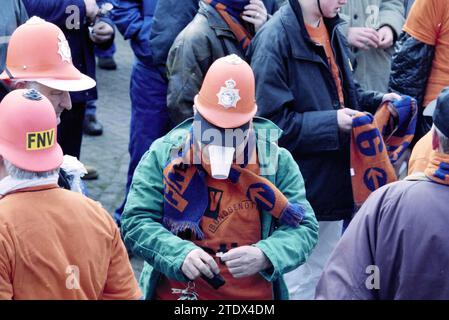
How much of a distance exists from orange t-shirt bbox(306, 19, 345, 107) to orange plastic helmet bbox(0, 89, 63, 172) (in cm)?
205

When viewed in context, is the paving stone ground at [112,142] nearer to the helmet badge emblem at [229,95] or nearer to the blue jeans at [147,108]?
the blue jeans at [147,108]

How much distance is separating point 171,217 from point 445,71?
8.53 ft

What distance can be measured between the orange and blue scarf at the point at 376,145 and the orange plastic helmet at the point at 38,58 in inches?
62.2

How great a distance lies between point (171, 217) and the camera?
3932 millimetres

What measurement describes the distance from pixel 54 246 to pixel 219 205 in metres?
0.86

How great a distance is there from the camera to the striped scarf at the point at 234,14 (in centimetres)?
539

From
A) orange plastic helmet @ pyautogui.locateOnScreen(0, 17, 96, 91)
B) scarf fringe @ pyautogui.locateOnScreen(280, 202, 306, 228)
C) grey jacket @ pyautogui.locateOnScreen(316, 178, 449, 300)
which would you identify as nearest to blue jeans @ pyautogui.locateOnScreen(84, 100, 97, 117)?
orange plastic helmet @ pyautogui.locateOnScreen(0, 17, 96, 91)

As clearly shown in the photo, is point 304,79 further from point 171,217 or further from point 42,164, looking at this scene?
point 42,164

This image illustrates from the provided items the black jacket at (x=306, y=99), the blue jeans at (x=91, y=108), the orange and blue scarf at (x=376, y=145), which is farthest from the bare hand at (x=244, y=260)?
the blue jeans at (x=91, y=108)

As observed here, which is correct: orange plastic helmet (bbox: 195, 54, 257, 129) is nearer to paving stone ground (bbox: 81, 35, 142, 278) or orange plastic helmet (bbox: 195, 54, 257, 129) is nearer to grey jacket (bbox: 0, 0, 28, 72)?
grey jacket (bbox: 0, 0, 28, 72)

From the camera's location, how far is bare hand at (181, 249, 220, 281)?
12.1 ft

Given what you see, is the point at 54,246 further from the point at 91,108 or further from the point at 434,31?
the point at 91,108

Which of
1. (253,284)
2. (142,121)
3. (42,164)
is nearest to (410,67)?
(142,121)

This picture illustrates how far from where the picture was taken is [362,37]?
6125 mm
